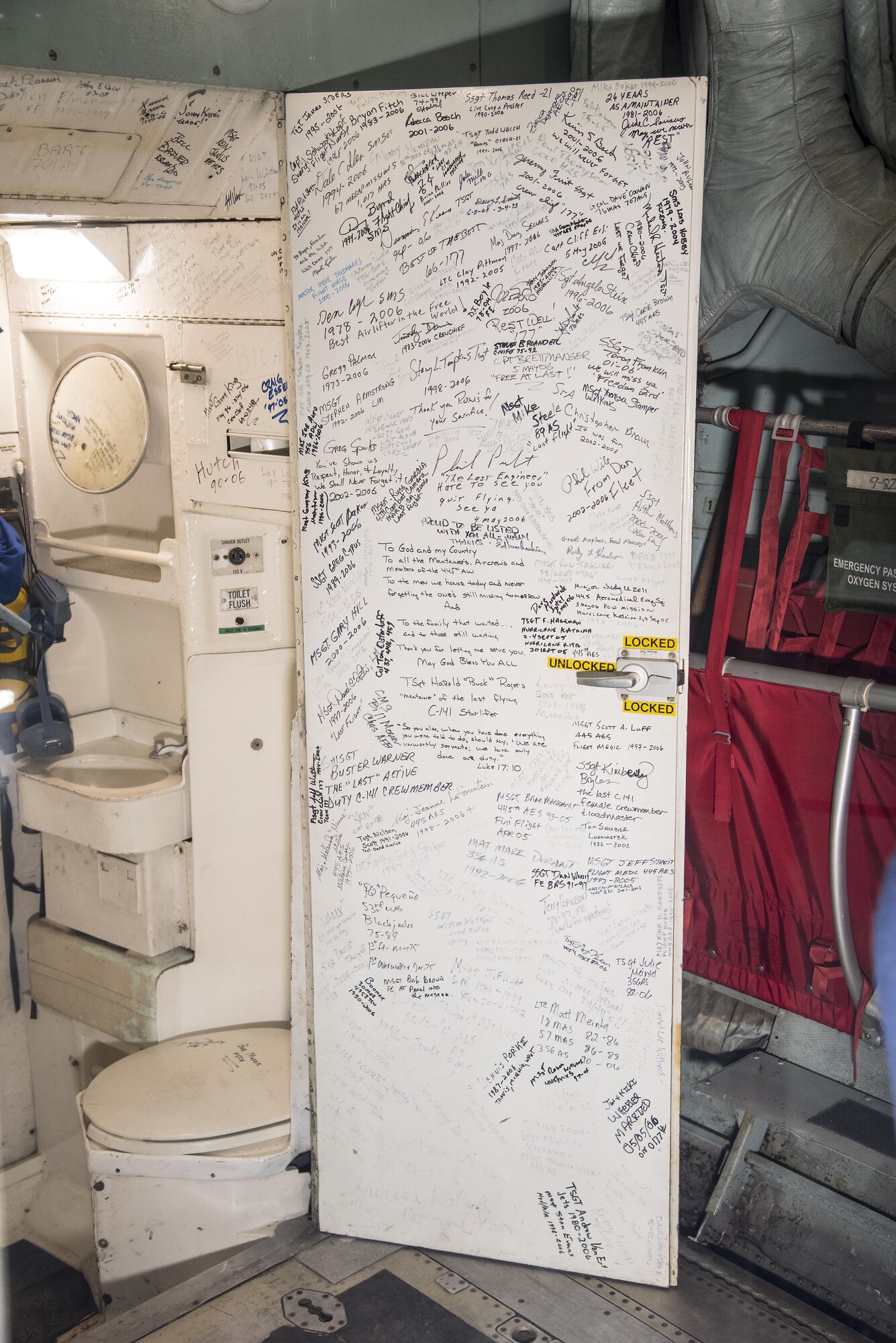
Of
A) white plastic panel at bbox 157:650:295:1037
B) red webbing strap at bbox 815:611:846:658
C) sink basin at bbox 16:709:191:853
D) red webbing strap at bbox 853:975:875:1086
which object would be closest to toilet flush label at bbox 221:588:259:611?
white plastic panel at bbox 157:650:295:1037

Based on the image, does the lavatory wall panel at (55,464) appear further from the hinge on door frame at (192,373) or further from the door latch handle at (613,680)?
the door latch handle at (613,680)

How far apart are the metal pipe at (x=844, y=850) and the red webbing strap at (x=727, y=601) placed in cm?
29

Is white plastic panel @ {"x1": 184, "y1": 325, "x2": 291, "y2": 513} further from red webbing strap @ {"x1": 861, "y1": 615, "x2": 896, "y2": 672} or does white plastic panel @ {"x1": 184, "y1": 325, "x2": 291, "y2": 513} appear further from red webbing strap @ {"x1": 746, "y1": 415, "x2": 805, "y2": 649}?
red webbing strap @ {"x1": 861, "y1": 615, "x2": 896, "y2": 672}

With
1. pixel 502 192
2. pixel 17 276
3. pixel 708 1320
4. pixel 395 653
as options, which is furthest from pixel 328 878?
pixel 17 276

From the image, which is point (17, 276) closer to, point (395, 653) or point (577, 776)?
point (395, 653)

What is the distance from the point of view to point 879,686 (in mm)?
2488

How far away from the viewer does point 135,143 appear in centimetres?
243

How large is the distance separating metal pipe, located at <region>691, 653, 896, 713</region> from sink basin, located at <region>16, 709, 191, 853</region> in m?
1.51

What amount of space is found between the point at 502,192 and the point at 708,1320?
2.43m

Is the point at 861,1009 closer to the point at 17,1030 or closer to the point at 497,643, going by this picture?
the point at 497,643

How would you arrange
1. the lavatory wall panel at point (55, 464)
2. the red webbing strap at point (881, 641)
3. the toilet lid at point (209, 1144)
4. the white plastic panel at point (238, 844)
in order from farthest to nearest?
the lavatory wall panel at point (55, 464), the white plastic panel at point (238, 844), the toilet lid at point (209, 1144), the red webbing strap at point (881, 641)

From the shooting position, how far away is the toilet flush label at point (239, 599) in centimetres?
314

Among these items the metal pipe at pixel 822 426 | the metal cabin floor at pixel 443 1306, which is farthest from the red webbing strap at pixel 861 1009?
the metal pipe at pixel 822 426

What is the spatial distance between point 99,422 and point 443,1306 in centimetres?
246
